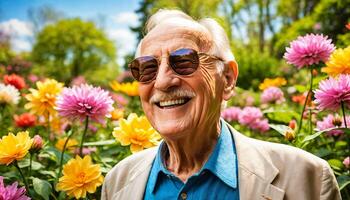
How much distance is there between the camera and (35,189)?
2.21 meters

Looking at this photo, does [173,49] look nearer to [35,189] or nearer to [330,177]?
[330,177]

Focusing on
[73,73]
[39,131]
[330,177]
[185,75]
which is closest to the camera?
[330,177]

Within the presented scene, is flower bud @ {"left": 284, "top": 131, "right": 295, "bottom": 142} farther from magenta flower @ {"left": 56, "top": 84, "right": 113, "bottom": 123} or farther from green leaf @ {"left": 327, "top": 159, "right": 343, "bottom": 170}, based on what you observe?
magenta flower @ {"left": 56, "top": 84, "right": 113, "bottom": 123}

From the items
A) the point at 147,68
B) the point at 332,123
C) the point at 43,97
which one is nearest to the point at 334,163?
the point at 332,123

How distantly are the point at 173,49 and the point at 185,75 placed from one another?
0.44 ft

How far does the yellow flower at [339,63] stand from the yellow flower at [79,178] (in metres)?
1.39

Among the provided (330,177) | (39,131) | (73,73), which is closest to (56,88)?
(39,131)

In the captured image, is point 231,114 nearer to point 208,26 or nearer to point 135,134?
point 135,134

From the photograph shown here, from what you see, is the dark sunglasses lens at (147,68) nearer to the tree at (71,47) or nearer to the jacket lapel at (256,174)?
the jacket lapel at (256,174)

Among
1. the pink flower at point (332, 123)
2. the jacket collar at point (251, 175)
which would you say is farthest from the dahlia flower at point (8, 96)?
the pink flower at point (332, 123)

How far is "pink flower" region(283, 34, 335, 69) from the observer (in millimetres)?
2387

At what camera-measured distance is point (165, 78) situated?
1910 millimetres

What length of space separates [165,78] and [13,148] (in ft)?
2.77

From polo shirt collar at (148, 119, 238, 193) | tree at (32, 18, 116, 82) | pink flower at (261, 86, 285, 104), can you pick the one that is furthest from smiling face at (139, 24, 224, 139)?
tree at (32, 18, 116, 82)
